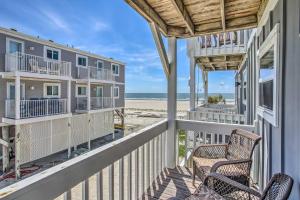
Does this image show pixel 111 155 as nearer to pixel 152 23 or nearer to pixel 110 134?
pixel 152 23

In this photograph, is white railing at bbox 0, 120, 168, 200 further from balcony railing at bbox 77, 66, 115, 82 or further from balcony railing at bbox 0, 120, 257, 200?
balcony railing at bbox 77, 66, 115, 82

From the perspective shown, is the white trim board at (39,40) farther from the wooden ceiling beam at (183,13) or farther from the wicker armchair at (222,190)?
the wicker armchair at (222,190)

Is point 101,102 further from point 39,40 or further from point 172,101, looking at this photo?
point 172,101

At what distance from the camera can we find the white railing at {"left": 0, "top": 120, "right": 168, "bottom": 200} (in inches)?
41.0

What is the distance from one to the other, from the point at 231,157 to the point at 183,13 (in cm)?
205

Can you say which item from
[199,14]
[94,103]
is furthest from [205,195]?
[94,103]

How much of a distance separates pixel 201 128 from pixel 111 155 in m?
1.94

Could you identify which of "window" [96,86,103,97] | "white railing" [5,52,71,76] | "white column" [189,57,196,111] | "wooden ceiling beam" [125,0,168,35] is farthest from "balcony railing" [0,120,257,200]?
"window" [96,86,103,97]

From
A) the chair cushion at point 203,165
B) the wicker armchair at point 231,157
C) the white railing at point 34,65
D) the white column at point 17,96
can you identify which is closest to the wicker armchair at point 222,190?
the wicker armchair at point 231,157

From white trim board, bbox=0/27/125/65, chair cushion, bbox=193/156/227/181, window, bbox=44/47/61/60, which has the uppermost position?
white trim board, bbox=0/27/125/65

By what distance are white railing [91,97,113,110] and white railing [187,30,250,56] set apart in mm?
7745

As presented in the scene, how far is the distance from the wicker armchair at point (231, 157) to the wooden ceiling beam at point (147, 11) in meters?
1.88

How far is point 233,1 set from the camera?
238cm

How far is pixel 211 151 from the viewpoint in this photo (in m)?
2.82
